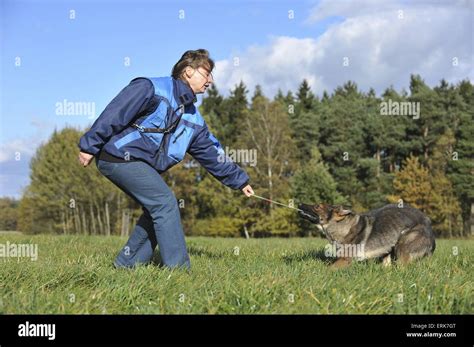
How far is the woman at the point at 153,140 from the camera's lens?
507 cm

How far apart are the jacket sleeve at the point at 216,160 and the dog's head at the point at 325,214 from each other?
1091mm

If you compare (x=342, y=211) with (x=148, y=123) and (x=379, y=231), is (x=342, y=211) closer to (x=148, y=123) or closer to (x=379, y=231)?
(x=379, y=231)

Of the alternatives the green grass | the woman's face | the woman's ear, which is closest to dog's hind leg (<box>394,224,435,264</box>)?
the green grass

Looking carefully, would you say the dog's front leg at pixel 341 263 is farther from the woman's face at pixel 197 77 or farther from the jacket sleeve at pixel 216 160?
the woman's face at pixel 197 77

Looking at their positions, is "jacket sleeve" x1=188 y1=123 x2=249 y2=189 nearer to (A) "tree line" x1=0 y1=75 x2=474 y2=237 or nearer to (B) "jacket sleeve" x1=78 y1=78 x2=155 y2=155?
(B) "jacket sleeve" x1=78 y1=78 x2=155 y2=155

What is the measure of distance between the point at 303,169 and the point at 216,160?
35.0 meters

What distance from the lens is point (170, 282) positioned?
4.57 metres

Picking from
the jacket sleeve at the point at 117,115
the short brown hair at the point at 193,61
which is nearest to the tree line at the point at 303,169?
the short brown hair at the point at 193,61

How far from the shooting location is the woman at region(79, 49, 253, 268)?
5066mm

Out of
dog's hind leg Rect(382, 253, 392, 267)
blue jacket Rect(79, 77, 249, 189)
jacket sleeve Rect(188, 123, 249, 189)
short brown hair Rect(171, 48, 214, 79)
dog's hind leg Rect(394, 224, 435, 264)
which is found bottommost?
dog's hind leg Rect(382, 253, 392, 267)

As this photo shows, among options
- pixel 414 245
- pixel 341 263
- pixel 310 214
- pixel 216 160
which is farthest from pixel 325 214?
pixel 216 160

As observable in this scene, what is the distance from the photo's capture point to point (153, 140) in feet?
17.7

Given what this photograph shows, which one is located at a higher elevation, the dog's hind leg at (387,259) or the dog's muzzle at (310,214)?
the dog's muzzle at (310,214)
